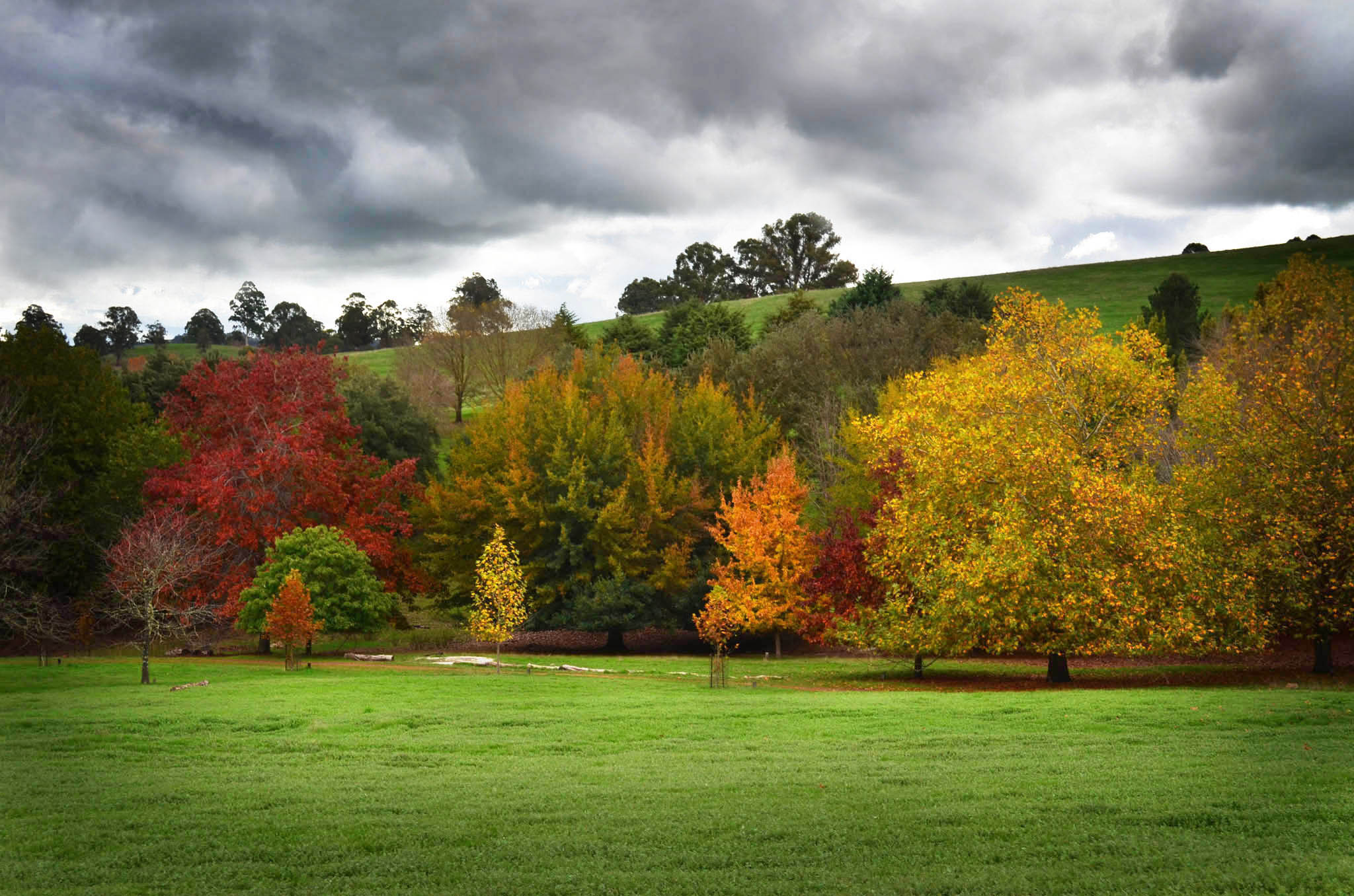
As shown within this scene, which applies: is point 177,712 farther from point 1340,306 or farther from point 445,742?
point 1340,306

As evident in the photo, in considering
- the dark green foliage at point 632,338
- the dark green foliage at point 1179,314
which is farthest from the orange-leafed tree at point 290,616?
the dark green foliage at point 632,338

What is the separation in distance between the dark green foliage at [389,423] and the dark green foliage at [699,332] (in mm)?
24846

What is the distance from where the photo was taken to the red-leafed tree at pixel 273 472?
4391 cm

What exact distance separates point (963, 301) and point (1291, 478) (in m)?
47.2

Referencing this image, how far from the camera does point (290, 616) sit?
3331 cm

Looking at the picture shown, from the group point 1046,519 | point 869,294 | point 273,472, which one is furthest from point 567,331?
point 1046,519

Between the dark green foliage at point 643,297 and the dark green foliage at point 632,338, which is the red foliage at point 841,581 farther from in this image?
the dark green foliage at point 643,297

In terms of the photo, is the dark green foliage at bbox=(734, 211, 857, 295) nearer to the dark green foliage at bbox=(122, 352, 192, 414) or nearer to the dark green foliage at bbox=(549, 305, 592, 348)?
the dark green foliage at bbox=(549, 305, 592, 348)

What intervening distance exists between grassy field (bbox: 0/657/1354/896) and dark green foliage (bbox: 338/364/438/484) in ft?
125

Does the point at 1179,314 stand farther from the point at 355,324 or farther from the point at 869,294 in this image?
the point at 355,324

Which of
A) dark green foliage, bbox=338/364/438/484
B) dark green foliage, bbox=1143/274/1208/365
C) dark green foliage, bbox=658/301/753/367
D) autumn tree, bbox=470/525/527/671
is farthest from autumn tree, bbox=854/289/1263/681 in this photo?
dark green foliage, bbox=658/301/753/367

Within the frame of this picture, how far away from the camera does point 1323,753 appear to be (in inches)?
587

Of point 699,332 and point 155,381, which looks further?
Result: point 699,332

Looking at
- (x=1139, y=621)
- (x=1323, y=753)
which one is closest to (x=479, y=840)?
(x=1323, y=753)
